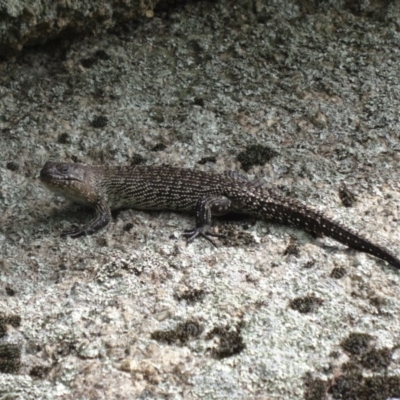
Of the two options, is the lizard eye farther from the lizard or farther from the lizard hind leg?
the lizard hind leg

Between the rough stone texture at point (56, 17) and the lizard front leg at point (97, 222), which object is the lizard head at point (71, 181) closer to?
the lizard front leg at point (97, 222)

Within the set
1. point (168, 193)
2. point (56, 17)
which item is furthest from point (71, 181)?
point (56, 17)

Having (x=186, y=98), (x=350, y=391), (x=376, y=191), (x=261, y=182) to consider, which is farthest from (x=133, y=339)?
Result: (x=186, y=98)

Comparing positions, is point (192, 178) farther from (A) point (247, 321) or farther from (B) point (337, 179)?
(A) point (247, 321)

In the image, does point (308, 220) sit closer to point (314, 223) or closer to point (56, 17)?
point (314, 223)

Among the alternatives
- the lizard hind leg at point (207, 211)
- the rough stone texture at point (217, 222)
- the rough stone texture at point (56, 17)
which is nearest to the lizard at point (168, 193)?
the lizard hind leg at point (207, 211)

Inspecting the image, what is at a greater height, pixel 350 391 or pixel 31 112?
pixel 31 112

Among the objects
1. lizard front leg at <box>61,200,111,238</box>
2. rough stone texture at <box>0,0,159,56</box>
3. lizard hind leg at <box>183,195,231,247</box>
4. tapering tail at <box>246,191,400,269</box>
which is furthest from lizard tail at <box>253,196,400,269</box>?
rough stone texture at <box>0,0,159,56</box>
